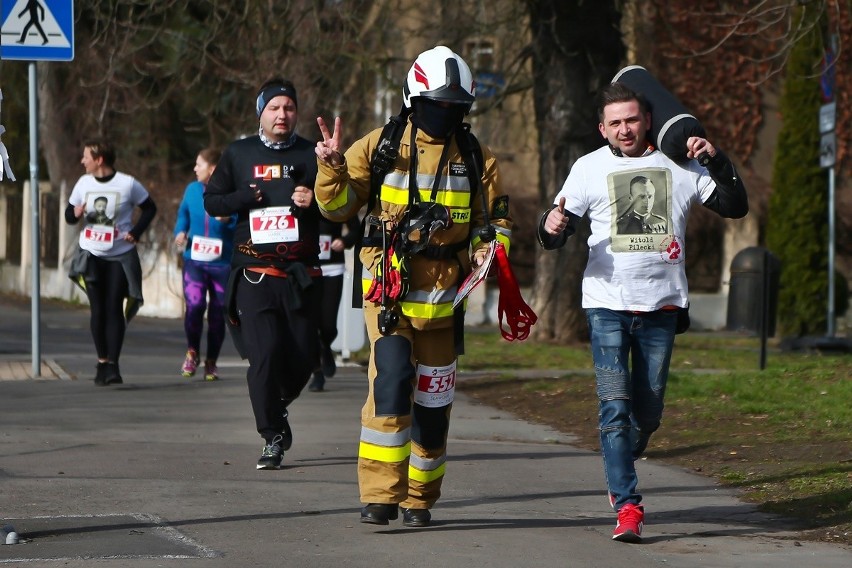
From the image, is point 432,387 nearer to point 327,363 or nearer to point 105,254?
point 105,254

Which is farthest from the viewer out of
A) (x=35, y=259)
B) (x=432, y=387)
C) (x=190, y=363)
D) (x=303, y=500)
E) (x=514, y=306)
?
(x=190, y=363)

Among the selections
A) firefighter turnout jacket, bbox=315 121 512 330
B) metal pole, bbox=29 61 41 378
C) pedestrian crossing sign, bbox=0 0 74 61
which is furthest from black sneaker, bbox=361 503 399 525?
pedestrian crossing sign, bbox=0 0 74 61

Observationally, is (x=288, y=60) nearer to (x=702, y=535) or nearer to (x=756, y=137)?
(x=756, y=137)

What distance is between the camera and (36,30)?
39.7 feet

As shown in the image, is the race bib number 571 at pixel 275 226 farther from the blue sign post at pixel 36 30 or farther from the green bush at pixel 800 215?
the green bush at pixel 800 215

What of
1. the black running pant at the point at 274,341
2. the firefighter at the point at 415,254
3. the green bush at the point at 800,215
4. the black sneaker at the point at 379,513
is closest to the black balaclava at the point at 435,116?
the firefighter at the point at 415,254

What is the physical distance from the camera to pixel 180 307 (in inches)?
910

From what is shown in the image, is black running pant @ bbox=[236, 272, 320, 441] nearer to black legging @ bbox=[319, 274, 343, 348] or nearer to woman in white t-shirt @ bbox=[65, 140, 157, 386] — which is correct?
black legging @ bbox=[319, 274, 343, 348]

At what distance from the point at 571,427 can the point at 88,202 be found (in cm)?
414

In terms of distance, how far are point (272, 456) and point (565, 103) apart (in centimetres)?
935

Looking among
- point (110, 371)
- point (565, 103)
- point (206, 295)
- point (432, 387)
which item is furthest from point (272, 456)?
point (565, 103)

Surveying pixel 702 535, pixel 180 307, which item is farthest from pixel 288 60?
pixel 702 535

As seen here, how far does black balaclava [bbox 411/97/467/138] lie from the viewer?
261 inches

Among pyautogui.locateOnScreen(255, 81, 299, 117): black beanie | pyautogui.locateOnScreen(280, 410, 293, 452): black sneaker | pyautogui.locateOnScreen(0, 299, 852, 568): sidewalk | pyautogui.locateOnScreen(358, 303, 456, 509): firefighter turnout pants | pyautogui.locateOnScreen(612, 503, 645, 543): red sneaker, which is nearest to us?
pyautogui.locateOnScreen(0, 299, 852, 568): sidewalk
